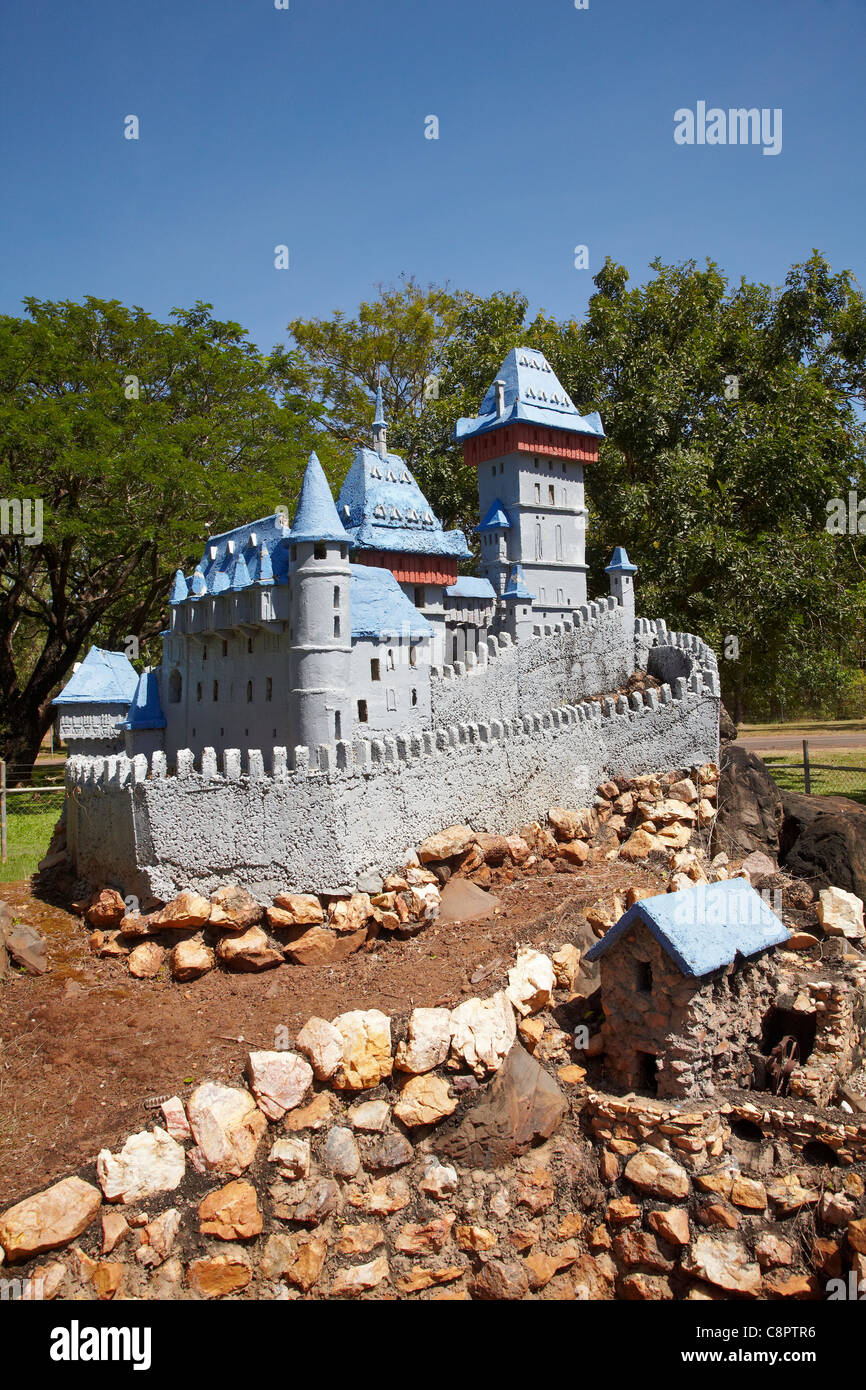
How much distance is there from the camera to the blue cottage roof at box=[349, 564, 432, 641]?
66.3 ft

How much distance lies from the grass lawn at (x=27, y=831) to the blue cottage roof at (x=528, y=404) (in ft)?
60.3

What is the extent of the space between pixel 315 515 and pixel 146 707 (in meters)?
8.54

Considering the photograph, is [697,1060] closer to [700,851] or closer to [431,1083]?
[431,1083]

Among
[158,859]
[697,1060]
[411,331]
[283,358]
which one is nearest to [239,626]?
[158,859]

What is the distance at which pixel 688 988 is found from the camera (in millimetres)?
12836

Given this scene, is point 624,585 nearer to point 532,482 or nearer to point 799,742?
point 532,482

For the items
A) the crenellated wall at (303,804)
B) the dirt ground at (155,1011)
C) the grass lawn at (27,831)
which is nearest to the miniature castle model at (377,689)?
the crenellated wall at (303,804)

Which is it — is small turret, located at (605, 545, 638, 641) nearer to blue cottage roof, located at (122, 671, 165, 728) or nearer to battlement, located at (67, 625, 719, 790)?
battlement, located at (67, 625, 719, 790)

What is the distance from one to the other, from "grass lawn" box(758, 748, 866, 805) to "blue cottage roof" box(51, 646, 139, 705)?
20.2 m

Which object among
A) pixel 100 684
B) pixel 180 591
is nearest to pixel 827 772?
pixel 180 591

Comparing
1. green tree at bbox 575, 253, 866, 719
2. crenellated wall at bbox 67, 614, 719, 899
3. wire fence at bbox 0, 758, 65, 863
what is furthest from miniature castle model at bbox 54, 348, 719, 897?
wire fence at bbox 0, 758, 65, 863

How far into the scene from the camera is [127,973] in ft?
54.1

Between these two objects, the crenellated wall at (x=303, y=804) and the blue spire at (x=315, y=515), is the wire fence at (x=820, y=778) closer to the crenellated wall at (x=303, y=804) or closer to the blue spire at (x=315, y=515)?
the crenellated wall at (x=303, y=804)

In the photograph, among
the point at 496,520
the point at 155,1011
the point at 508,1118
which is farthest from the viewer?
the point at 496,520
